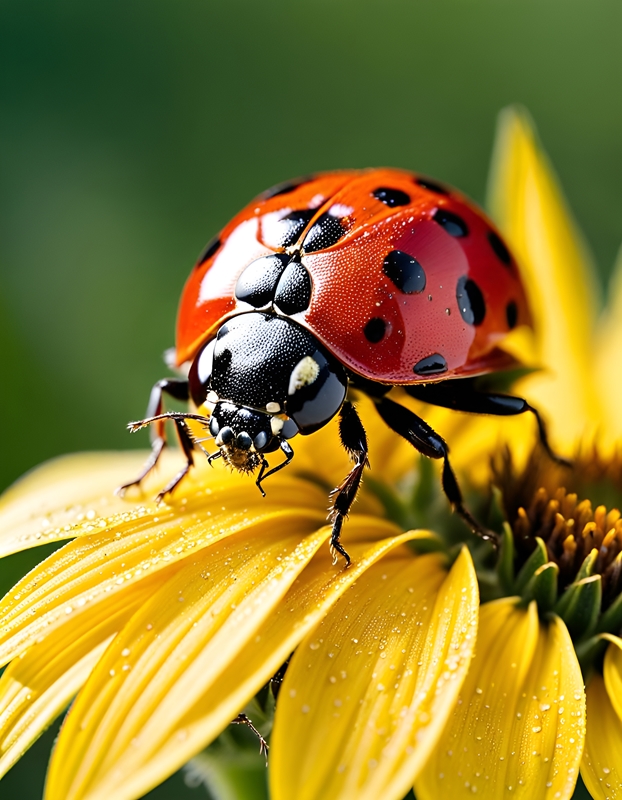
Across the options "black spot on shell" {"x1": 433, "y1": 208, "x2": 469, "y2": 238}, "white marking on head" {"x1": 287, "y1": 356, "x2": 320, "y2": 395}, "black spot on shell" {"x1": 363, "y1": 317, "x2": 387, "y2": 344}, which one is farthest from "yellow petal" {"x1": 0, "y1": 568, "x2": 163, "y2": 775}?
"black spot on shell" {"x1": 433, "y1": 208, "x2": 469, "y2": 238}

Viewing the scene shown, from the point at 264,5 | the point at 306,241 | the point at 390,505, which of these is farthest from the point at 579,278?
the point at 264,5

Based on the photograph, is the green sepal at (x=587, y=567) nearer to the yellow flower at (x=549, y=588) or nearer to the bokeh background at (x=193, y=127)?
the yellow flower at (x=549, y=588)

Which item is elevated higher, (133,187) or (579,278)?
(133,187)

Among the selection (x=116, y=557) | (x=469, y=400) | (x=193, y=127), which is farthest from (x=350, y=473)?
(x=193, y=127)

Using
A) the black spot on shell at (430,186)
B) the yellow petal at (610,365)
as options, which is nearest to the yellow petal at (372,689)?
the black spot on shell at (430,186)

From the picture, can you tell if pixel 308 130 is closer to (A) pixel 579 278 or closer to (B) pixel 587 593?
(A) pixel 579 278

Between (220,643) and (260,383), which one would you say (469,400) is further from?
(220,643)
